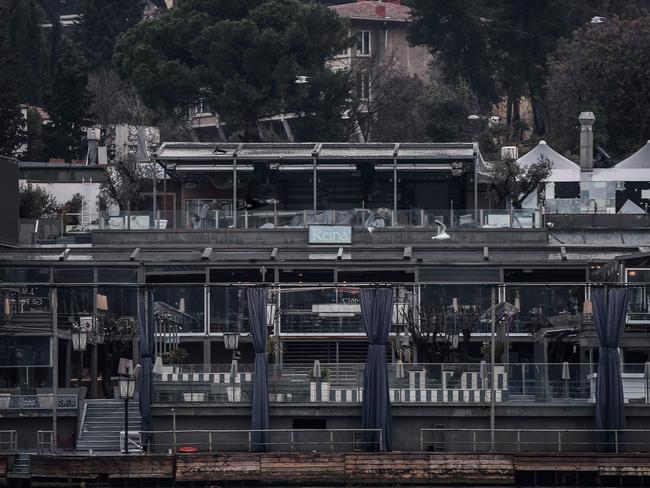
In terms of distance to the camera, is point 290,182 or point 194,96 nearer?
point 290,182

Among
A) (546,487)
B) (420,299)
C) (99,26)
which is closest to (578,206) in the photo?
(420,299)

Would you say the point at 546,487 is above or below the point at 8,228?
below

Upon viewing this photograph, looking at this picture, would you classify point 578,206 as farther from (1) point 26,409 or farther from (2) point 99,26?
(2) point 99,26

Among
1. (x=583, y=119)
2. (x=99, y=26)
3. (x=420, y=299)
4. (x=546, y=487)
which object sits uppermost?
(x=99, y=26)

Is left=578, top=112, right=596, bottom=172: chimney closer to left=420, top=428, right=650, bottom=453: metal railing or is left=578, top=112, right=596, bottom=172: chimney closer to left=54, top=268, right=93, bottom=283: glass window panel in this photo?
left=54, top=268, right=93, bottom=283: glass window panel

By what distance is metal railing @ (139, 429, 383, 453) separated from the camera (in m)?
68.8

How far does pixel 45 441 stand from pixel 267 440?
23.4ft

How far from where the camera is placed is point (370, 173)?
320 feet

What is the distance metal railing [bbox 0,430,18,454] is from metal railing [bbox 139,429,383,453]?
387cm

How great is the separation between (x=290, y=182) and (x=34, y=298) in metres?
18.5

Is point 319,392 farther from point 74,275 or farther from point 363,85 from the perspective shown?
point 363,85

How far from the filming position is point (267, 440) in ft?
226

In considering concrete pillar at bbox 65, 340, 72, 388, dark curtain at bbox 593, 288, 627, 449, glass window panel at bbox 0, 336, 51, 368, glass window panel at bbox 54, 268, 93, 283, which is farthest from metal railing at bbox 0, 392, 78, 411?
glass window panel at bbox 54, 268, 93, 283

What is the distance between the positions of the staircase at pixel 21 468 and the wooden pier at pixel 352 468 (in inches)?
9.4
